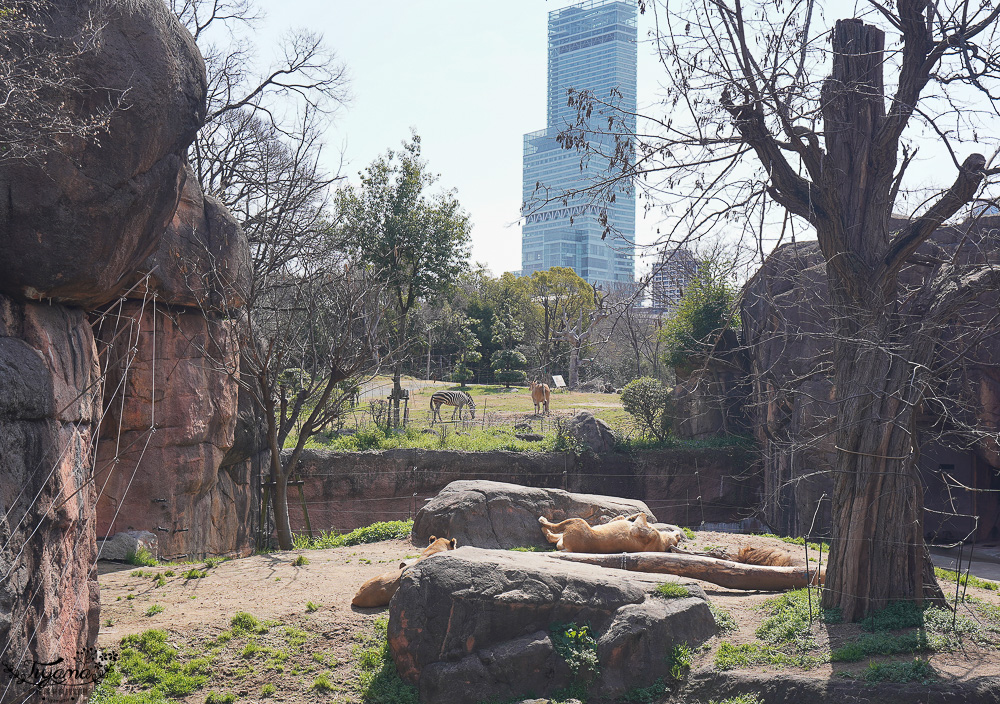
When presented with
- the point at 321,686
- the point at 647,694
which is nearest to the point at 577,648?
the point at 647,694

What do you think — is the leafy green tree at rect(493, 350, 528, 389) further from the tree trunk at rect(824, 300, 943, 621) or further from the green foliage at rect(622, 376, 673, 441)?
the tree trunk at rect(824, 300, 943, 621)

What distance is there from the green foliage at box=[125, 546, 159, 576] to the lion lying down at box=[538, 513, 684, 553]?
211 inches

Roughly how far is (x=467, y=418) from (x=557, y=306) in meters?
20.6

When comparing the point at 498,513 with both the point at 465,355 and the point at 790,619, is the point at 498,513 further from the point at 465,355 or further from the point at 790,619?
the point at 465,355

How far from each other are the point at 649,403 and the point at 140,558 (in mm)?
14412

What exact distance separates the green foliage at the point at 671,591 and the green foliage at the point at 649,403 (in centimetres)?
1347

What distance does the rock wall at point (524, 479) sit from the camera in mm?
16703

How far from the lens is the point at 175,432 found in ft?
37.3

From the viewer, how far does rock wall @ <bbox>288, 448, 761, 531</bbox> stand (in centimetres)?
1670

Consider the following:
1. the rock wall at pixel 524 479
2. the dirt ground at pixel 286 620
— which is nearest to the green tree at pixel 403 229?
the rock wall at pixel 524 479

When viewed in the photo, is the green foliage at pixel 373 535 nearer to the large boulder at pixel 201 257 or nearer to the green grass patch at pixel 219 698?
the large boulder at pixel 201 257

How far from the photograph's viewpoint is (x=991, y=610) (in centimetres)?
740

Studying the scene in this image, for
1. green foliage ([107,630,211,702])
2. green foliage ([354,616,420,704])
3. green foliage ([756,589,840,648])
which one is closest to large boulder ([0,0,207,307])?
green foliage ([107,630,211,702])

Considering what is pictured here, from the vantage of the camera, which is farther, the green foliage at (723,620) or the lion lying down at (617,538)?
the lion lying down at (617,538)
